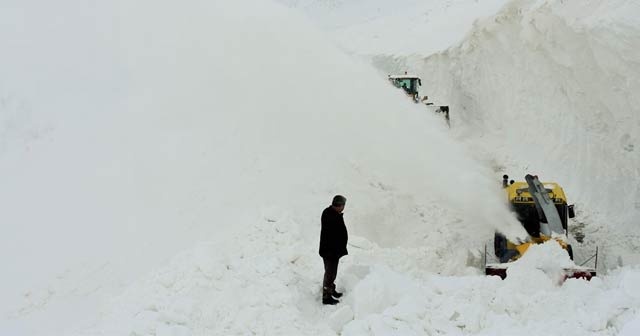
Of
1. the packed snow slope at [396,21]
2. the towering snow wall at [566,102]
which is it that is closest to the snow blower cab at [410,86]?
the towering snow wall at [566,102]

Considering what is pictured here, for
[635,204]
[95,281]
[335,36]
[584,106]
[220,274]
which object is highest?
[335,36]

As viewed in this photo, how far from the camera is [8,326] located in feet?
24.7

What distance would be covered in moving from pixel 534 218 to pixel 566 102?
239 inches

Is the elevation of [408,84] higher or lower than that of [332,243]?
higher

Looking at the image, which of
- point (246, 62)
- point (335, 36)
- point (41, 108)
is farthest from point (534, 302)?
point (335, 36)

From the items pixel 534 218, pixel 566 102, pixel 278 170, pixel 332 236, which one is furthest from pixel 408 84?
pixel 332 236

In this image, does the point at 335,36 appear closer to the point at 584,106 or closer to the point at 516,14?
the point at 516,14

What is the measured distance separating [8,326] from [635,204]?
1083cm

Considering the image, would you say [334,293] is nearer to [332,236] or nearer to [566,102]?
[332,236]

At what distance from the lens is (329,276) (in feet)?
22.3

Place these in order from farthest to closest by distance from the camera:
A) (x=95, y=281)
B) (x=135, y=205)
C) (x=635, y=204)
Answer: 1. (x=635, y=204)
2. (x=135, y=205)
3. (x=95, y=281)

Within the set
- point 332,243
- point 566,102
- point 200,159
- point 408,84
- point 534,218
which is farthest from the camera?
point 408,84

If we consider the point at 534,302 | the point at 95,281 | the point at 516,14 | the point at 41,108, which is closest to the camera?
the point at 534,302

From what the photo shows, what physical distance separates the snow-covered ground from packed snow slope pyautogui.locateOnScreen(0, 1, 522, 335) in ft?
0.15
